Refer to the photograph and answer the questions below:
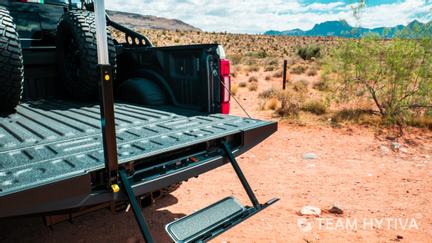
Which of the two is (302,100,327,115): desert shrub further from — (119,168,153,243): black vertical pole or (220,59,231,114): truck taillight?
(119,168,153,243): black vertical pole

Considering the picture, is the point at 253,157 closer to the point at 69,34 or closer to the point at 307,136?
the point at 307,136

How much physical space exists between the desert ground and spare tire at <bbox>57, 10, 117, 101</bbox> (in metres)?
1.48

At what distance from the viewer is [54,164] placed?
1980 mm

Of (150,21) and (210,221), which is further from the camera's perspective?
(150,21)

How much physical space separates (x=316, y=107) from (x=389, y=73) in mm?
1874

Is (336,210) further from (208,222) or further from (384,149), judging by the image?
(384,149)

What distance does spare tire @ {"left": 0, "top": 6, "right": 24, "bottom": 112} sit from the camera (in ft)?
10.6

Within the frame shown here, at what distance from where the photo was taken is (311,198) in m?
4.13

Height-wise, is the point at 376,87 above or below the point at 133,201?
above

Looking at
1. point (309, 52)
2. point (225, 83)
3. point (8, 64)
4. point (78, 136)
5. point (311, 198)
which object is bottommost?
point (311, 198)

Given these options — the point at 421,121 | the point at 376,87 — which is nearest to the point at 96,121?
the point at 421,121

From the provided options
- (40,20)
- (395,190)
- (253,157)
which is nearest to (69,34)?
(40,20)

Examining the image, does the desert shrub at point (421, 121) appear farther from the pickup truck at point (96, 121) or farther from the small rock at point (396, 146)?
the pickup truck at point (96, 121)

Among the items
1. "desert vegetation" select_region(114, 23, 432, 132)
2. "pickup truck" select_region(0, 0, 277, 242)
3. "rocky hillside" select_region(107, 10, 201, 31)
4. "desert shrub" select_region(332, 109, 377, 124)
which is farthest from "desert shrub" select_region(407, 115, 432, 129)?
"rocky hillside" select_region(107, 10, 201, 31)
